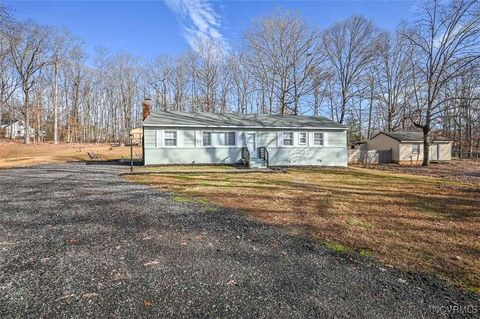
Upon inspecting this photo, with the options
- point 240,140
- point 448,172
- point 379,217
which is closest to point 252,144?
point 240,140

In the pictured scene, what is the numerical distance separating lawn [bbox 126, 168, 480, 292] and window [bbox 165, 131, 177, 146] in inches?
271

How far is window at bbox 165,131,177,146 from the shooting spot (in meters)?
17.3

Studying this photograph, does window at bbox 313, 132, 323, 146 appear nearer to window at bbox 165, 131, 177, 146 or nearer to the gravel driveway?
window at bbox 165, 131, 177, 146

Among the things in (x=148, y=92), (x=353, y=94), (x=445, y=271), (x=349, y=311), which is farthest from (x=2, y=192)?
(x=148, y=92)

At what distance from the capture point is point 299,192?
921 cm

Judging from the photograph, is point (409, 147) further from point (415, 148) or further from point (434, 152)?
point (434, 152)

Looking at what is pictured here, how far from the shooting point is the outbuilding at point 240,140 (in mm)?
17234

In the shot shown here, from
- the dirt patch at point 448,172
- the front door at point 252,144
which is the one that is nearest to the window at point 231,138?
the front door at point 252,144

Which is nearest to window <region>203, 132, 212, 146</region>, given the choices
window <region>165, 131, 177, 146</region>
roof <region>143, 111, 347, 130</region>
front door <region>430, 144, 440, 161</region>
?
roof <region>143, 111, 347, 130</region>

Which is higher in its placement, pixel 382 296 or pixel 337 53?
pixel 337 53

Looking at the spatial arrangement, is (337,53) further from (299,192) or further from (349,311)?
(349,311)

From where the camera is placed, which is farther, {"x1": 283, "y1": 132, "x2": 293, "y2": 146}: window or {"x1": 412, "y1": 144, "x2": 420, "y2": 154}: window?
{"x1": 412, "y1": 144, "x2": 420, "y2": 154}: window

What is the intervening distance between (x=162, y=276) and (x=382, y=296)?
2.41 meters

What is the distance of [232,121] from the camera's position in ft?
63.5
